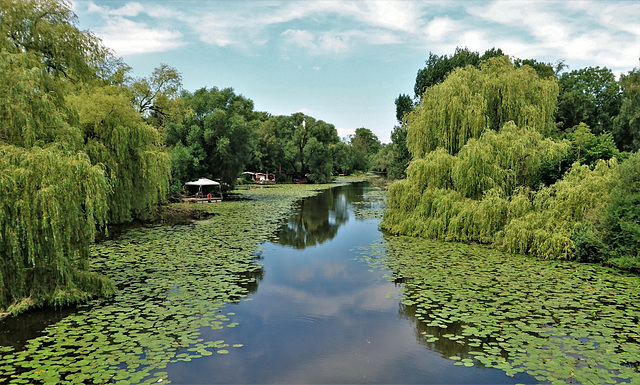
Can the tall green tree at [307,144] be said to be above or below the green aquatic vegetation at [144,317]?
above

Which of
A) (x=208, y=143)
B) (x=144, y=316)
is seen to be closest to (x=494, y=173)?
(x=144, y=316)

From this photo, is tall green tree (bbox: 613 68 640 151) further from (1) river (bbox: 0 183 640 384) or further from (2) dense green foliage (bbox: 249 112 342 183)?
(2) dense green foliage (bbox: 249 112 342 183)

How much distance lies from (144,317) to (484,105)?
52.3 feet

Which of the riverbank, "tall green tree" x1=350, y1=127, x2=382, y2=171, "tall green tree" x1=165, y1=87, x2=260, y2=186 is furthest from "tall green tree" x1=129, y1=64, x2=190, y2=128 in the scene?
"tall green tree" x1=350, y1=127, x2=382, y2=171

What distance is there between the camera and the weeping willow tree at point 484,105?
16938mm

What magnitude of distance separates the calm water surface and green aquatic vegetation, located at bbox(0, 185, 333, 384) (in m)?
0.39

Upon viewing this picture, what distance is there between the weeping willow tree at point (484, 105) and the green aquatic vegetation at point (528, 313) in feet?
22.0

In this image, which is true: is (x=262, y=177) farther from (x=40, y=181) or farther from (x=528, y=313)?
(x=528, y=313)

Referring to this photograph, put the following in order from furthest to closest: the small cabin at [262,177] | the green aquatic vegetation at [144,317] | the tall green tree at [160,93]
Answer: the small cabin at [262,177], the tall green tree at [160,93], the green aquatic vegetation at [144,317]

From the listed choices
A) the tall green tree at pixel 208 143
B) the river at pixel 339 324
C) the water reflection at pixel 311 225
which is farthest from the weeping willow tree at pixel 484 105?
the tall green tree at pixel 208 143

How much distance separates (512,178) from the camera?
50.3 feet

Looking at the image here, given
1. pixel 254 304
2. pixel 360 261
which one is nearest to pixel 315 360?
pixel 254 304

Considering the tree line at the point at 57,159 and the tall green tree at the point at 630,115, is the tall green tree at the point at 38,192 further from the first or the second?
the tall green tree at the point at 630,115

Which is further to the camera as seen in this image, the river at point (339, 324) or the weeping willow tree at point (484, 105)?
the weeping willow tree at point (484, 105)
